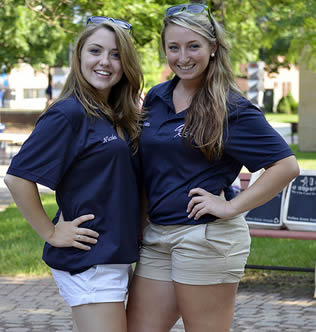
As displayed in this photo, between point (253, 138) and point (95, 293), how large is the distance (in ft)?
3.15

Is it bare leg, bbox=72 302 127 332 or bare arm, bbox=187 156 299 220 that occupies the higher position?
A: bare arm, bbox=187 156 299 220

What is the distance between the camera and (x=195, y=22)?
10.5 feet

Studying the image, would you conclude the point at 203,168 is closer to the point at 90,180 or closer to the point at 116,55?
the point at 90,180

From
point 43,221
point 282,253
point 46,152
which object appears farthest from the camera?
point 282,253

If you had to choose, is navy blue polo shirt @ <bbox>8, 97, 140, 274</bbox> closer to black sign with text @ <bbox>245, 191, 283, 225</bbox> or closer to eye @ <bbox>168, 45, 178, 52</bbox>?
eye @ <bbox>168, 45, 178, 52</bbox>

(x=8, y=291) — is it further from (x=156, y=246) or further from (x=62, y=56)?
(x=62, y=56)

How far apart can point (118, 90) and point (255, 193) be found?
80cm

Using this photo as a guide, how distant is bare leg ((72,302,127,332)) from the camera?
3.08 m

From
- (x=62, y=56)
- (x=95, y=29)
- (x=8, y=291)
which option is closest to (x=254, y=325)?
(x=8, y=291)

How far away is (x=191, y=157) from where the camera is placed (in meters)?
3.20

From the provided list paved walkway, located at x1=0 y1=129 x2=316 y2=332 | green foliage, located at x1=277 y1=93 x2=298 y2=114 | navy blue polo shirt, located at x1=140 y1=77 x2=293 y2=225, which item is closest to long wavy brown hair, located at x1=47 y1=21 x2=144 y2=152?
navy blue polo shirt, located at x1=140 y1=77 x2=293 y2=225

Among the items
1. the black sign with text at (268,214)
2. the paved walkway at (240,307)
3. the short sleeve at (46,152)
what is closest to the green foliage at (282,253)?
the paved walkway at (240,307)

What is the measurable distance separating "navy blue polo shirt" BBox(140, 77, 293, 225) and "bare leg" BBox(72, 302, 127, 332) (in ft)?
1.45

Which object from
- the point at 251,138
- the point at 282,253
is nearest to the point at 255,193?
the point at 251,138
